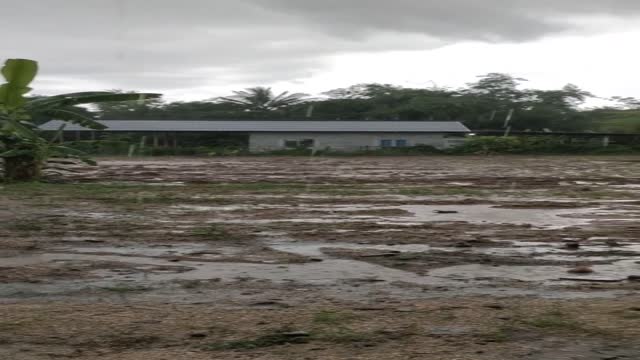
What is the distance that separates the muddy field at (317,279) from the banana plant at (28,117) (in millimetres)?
3652

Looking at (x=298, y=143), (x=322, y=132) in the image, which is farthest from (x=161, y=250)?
(x=298, y=143)

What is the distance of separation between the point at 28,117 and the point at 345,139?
37.5m

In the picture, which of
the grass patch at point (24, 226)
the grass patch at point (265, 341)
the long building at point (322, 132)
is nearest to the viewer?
the grass patch at point (265, 341)

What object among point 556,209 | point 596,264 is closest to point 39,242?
point 596,264

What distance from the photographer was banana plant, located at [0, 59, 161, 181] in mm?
18234

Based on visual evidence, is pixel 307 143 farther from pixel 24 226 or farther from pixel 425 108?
pixel 24 226

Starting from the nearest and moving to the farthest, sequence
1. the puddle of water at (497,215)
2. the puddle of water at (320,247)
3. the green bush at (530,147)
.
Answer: the puddle of water at (320,247), the puddle of water at (497,215), the green bush at (530,147)

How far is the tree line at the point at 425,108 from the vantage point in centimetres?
5909

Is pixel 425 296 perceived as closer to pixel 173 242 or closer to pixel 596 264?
pixel 596 264

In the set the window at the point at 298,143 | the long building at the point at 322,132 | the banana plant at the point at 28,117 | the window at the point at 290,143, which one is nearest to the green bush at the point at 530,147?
the long building at the point at 322,132

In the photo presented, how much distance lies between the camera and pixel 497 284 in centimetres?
754

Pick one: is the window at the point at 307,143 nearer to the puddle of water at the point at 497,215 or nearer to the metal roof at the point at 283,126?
the metal roof at the point at 283,126

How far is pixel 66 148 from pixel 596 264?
632 inches

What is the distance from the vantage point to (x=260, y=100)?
6719 centimetres
